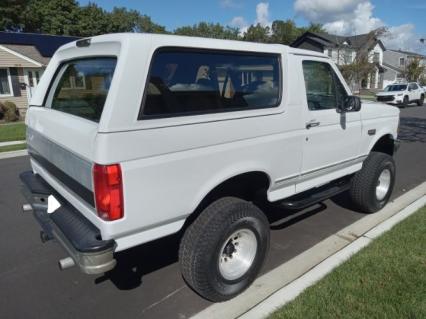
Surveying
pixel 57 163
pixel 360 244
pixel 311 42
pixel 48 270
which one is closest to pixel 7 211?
pixel 48 270

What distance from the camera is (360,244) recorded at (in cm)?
383

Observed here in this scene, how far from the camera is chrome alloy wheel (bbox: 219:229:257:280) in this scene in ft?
9.96

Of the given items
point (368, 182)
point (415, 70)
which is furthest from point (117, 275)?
point (415, 70)

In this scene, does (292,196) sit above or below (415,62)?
below

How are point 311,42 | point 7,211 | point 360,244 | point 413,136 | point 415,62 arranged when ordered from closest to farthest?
point 360,244
point 7,211
point 413,136
point 415,62
point 311,42

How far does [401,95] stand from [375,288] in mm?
23269

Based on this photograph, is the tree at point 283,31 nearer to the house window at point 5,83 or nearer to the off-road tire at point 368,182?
the house window at point 5,83

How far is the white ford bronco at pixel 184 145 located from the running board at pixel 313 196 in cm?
2

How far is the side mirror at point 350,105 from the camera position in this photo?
3.92m

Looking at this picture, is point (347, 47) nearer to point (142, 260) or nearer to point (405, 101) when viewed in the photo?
point (405, 101)

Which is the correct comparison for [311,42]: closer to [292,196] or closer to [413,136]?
[413,136]

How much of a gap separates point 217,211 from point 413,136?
35.6 feet

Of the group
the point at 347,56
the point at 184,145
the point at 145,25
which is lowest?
the point at 184,145

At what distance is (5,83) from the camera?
19125 mm
